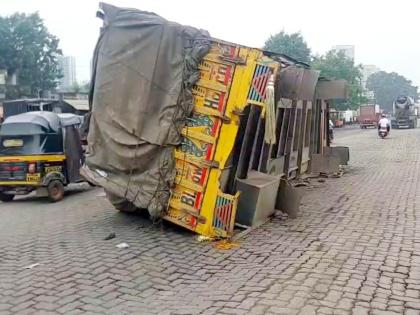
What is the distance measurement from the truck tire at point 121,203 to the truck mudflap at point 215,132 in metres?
1.25

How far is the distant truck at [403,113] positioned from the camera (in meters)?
46.5

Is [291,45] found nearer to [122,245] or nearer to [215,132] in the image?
[215,132]

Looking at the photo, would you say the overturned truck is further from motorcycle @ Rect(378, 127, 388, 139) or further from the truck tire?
motorcycle @ Rect(378, 127, 388, 139)

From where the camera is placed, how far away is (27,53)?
36906mm

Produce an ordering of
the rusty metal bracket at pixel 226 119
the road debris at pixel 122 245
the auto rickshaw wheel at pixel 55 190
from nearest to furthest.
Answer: the road debris at pixel 122 245 < the rusty metal bracket at pixel 226 119 < the auto rickshaw wheel at pixel 55 190

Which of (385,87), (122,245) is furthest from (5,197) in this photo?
(385,87)

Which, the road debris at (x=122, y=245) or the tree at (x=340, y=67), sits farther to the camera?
the tree at (x=340, y=67)

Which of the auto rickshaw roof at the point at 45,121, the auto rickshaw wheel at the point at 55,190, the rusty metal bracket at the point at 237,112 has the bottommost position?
the auto rickshaw wheel at the point at 55,190

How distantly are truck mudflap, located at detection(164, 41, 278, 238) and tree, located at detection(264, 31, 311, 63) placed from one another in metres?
39.8

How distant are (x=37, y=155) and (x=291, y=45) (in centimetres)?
3771

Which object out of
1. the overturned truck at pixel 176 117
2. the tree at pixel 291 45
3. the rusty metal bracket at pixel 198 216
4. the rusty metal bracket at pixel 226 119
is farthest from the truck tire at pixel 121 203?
the tree at pixel 291 45

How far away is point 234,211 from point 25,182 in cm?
601

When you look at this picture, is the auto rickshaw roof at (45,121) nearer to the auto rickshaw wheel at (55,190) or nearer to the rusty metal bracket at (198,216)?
the auto rickshaw wheel at (55,190)

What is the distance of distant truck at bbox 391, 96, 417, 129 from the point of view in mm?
46469
